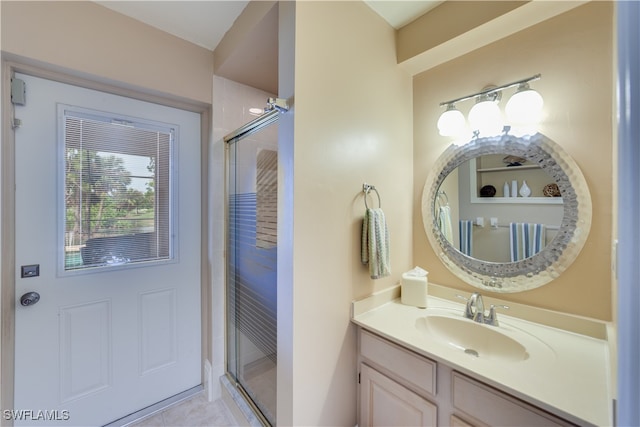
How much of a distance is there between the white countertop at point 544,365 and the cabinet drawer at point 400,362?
47 millimetres

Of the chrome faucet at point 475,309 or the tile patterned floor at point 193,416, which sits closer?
the chrome faucet at point 475,309

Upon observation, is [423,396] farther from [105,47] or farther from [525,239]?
[105,47]

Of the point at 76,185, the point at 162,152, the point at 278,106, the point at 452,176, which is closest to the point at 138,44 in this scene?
the point at 162,152

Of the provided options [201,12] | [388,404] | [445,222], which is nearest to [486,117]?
[445,222]

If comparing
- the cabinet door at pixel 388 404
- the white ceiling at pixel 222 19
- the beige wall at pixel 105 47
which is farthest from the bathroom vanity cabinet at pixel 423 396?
the beige wall at pixel 105 47

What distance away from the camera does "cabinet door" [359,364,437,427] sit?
1.03m

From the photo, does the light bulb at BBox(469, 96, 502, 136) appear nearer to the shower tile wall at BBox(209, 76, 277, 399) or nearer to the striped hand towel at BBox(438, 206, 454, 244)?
the striped hand towel at BBox(438, 206, 454, 244)

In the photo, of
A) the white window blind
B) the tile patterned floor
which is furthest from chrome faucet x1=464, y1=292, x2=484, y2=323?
the white window blind

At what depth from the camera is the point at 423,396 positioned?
1035 mm

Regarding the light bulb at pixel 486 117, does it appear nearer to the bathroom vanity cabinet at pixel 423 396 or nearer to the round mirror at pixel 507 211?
the round mirror at pixel 507 211

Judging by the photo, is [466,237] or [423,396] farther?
[466,237]

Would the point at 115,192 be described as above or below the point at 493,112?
below

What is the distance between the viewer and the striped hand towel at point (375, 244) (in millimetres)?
1296

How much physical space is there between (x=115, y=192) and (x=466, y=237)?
2.15 metres
